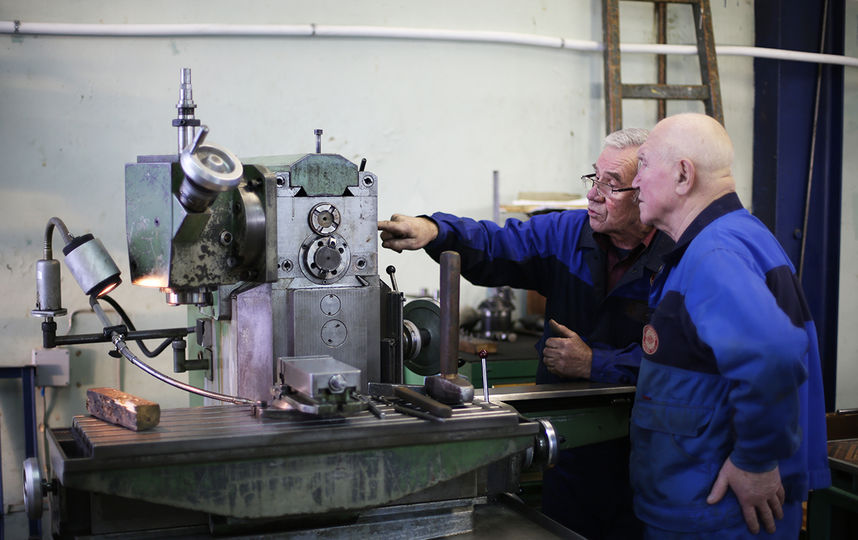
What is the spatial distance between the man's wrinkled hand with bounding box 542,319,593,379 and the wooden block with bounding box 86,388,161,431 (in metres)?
0.95

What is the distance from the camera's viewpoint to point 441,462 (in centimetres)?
114

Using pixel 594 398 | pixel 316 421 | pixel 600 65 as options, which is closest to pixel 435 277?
pixel 600 65

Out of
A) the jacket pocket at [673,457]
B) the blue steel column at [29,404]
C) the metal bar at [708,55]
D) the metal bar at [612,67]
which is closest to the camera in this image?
the jacket pocket at [673,457]

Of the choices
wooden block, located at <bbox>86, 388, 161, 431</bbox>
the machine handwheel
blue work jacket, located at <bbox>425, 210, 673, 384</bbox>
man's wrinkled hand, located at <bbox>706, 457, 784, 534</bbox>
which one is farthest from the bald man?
the machine handwheel

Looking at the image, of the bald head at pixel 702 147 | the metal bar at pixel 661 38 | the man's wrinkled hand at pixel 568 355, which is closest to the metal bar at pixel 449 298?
the bald head at pixel 702 147

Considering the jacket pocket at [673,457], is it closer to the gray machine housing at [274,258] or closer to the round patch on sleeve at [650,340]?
the round patch on sleeve at [650,340]

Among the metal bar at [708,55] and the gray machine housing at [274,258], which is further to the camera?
the metal bar at [708,55]

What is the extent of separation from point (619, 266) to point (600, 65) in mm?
1799

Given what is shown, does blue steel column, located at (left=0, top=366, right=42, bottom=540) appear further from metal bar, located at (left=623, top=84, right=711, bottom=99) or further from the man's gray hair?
metal bar, located at (left=623, top=84, right=711, bottom=99)

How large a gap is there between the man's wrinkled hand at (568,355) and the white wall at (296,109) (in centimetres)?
147

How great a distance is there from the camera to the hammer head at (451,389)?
124 cm

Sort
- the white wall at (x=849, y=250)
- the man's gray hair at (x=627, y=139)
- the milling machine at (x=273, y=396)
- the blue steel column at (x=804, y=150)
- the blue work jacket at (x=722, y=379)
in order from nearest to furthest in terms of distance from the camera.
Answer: the milling machine at (x=273, y=396) < the blue work jacket at (x=722, y=379) < the man's gray hair at (x=627, y=139) < the blue steel column at (x=804, y=150) < the white wall at (x=849, y=250)

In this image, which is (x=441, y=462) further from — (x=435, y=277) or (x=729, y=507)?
(x=435, y=277)

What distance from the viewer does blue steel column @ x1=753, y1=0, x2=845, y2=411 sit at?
3.60 meters
